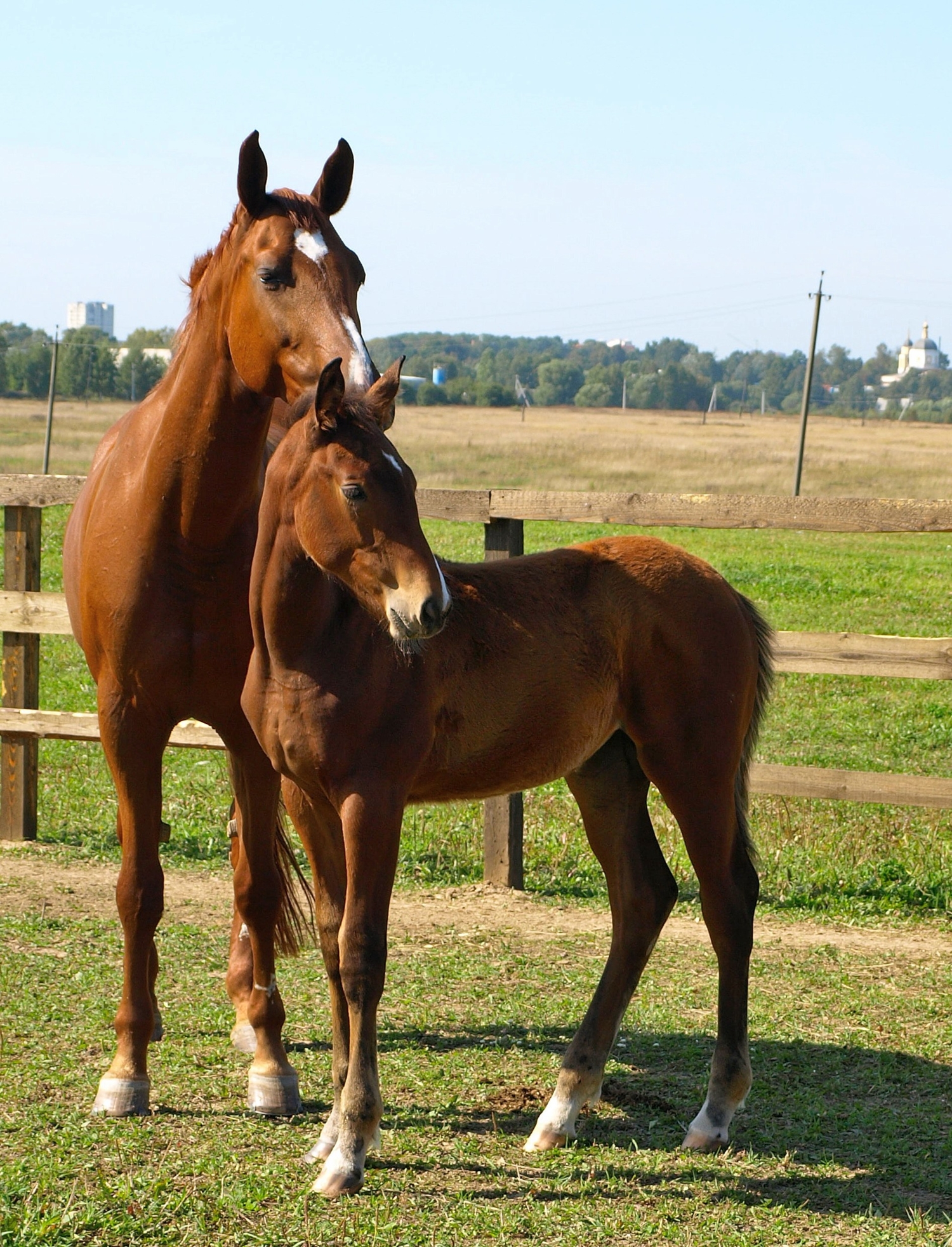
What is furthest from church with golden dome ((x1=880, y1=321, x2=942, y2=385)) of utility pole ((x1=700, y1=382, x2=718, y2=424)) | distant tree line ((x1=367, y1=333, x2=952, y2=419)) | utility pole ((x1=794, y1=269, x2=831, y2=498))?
utility pole ((x1=794, y1=269, x2=831, y2=498))

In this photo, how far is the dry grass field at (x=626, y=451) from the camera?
37375 millimetres

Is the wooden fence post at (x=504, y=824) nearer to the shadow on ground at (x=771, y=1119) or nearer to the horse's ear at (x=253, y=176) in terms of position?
the shadow on ground at (x=771, y=1119)

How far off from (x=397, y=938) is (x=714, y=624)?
2493 mm

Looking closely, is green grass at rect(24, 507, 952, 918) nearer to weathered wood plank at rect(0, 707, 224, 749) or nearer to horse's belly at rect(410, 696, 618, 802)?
weathered wood plank at rect(0, 707, 224, 749)

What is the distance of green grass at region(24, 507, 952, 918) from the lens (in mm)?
6148

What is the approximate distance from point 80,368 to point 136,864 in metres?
56.9

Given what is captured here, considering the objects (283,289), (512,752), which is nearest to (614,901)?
(512,752)

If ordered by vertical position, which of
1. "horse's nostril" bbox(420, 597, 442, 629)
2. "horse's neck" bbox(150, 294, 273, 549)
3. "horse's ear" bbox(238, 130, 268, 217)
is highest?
"horse's ear" bbox(238, 130, 268, 217)

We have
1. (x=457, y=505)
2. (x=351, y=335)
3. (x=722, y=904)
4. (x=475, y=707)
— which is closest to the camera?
(x=351, y=335)

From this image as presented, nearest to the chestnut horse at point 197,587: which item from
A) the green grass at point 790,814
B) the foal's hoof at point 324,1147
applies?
the foal's hoof at point 324,1147

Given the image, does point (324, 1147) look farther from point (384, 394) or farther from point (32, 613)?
point (32, 613)

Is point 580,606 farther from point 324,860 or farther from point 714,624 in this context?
point 324,860

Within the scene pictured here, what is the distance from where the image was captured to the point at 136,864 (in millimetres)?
3996

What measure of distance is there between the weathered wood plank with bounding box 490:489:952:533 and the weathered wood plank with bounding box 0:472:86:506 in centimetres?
221
